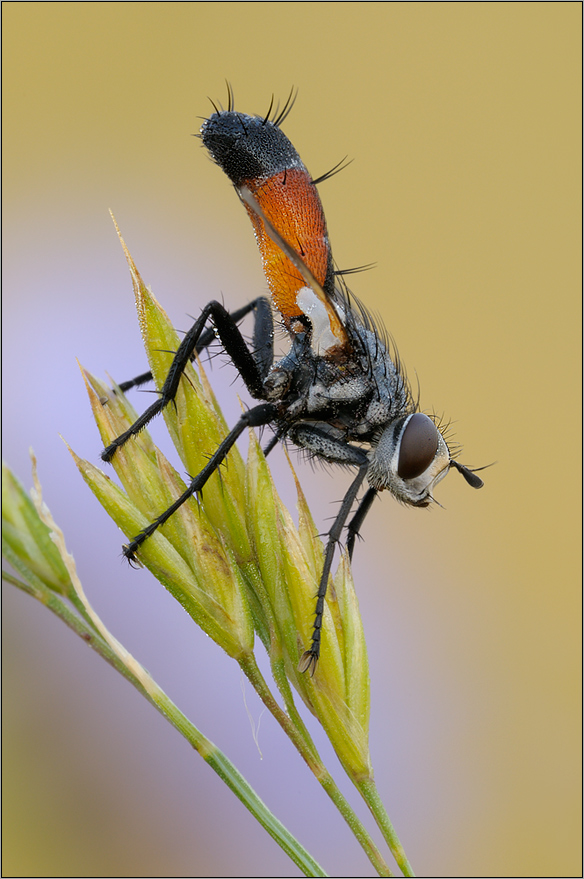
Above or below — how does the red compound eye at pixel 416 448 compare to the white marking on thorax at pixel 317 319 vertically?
below

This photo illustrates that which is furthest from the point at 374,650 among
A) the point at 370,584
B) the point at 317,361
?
the point at 317,361

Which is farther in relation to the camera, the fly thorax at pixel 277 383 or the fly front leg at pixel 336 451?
the fly thorax at pixel 277 383

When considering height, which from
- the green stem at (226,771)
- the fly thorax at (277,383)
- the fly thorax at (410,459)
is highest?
the fly thorax at (277,383)

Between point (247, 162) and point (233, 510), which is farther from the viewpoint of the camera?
point (247, 162)

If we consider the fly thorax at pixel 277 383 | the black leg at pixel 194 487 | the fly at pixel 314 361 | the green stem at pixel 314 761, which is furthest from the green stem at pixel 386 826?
the fly thorax at pixel 277 383

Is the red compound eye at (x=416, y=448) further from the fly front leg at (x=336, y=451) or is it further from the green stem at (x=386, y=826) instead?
the green stem at (x=386, y=826)

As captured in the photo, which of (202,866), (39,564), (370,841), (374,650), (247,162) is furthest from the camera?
(374,650)

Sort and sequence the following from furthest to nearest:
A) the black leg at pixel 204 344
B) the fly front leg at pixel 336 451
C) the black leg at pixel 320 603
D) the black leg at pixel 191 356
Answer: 1. the black leg at pixel 204 344
2. the fly front leg at pixel 336 451
3. the black leg at pixel 191 356
4. the black leg at pixel 320 603

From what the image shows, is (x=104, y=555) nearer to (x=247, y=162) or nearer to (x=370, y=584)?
(x=370, y=584)
